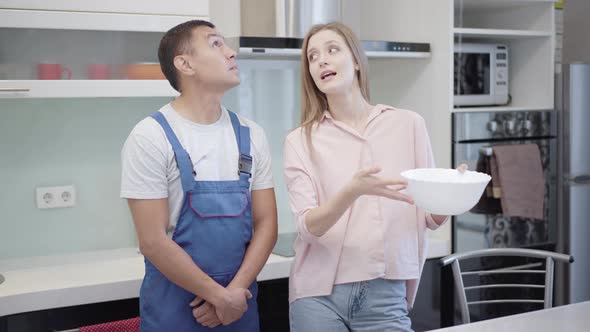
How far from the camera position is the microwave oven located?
3006mm

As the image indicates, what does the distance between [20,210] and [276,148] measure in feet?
3.47

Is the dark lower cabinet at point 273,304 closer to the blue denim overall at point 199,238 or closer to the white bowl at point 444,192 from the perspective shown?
the blue denim overall at point 199,238

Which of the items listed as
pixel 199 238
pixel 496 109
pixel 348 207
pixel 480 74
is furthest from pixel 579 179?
pixel 199 238

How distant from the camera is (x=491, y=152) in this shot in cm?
295

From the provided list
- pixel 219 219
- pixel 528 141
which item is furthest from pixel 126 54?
pixel 528 141

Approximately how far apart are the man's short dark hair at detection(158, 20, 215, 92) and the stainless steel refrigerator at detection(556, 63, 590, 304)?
68.9 inches

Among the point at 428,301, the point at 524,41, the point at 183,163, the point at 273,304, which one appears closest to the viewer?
the point at 183,163

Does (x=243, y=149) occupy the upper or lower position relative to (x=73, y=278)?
upper

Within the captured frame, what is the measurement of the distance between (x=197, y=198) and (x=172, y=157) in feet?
0.42

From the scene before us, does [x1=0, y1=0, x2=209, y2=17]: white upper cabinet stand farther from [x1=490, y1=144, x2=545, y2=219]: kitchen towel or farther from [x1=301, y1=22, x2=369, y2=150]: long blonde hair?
[x1=490, y1=144, x2=545, y2=219]: kitchen towel

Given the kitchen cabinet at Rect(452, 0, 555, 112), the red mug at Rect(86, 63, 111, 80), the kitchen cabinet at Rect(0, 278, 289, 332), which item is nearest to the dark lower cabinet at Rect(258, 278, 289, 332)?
the kitchen cabinet at Rect(0, 278, 289, 332)

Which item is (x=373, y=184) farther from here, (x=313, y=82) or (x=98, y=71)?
(x=98, y=71)

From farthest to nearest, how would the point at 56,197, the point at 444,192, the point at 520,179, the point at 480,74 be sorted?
the point at 480,74 → the point at 520,179 → the point at 56,197 → the point at 444,192

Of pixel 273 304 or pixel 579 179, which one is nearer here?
pixel 273 304
